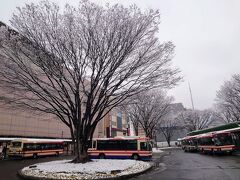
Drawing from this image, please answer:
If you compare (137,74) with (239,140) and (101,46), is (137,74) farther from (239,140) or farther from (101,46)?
(239,140)

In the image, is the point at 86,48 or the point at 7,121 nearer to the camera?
the point at 86,48

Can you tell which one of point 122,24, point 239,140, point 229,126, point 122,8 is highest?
point 122,8

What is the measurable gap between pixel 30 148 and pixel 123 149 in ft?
43.0

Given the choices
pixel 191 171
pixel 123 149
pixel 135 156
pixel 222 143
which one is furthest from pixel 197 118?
pixel 191 171

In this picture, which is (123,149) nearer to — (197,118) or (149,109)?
(149,109)

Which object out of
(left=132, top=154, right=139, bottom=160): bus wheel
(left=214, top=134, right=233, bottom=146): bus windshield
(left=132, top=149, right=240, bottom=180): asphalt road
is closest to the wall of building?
(left=132, top=154, right=139, bottom=160): bus wheel

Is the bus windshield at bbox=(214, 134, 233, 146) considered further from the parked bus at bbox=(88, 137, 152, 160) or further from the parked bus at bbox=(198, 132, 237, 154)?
the parked bus at bbox=(88, 137, 152, 160)

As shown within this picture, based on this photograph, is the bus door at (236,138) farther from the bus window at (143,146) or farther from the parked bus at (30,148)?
the parked bus at (30,148)

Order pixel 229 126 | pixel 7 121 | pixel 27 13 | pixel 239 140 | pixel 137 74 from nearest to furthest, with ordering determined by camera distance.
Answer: pixel 27 13 → pixel 137 74 → pixel 239 140 → pixel 229 126 → pixel 7 121

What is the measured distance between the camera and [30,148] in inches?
1204

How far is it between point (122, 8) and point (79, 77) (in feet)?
18.1

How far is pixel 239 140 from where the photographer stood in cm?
2806

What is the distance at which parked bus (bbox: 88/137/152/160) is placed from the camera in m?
25.5

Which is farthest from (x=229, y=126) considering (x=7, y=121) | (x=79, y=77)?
(x=7, y=121)
